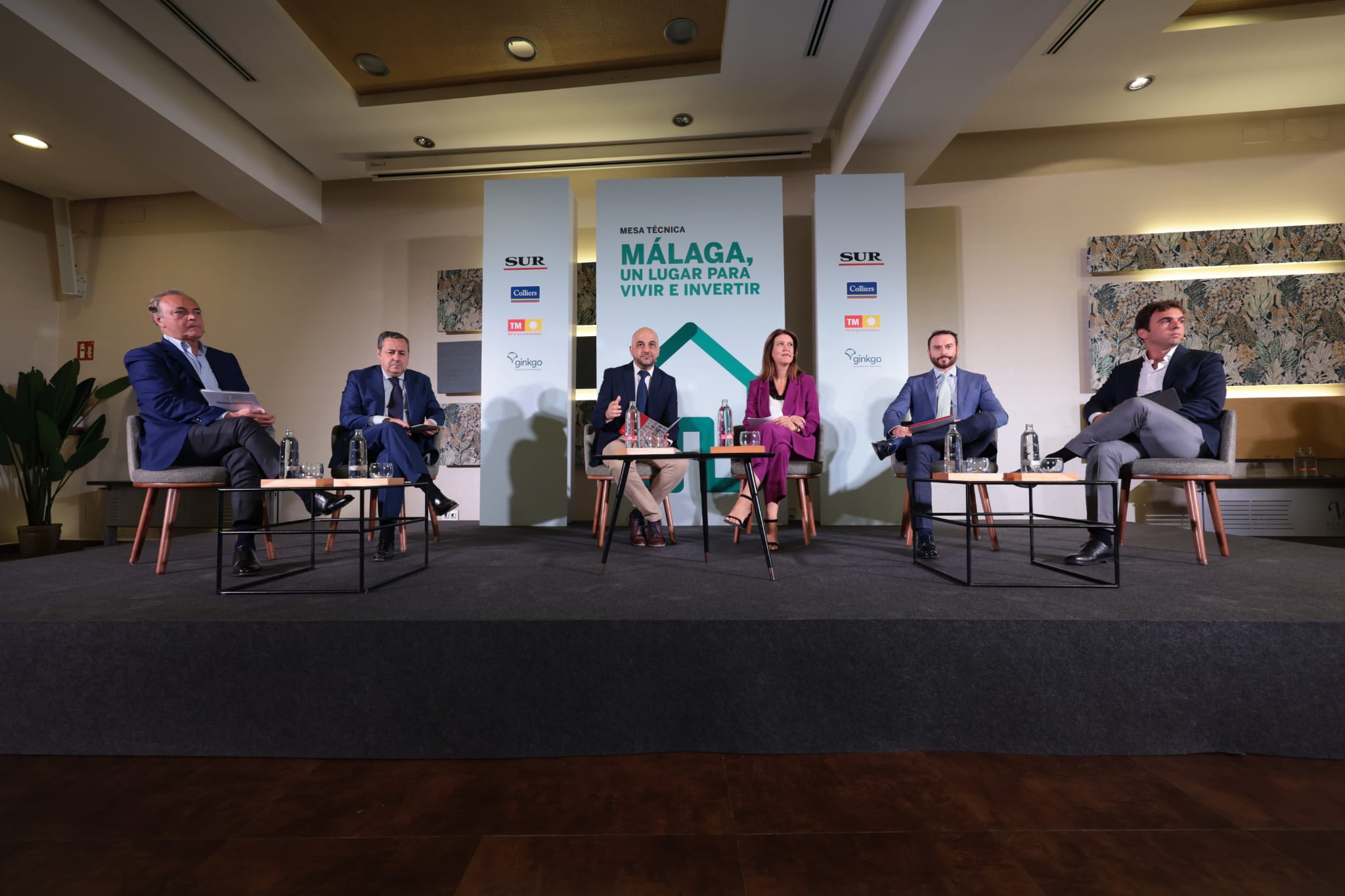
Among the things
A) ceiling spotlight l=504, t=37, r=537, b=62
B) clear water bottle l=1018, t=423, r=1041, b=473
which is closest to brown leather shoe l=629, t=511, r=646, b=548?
clear water bottle l=1018, t=423, r=1041, b=473

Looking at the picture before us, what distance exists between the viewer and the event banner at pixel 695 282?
15.9 feet

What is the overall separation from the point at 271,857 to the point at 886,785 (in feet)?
4.60

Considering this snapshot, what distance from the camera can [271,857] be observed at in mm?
1269

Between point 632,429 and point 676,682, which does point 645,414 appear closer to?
point 632,429

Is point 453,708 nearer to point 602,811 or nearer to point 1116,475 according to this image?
point 602,811

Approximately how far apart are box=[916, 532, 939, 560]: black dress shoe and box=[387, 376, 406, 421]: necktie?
3.08 metres

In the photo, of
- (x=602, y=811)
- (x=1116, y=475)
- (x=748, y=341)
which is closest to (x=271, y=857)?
(x=602, y=811)

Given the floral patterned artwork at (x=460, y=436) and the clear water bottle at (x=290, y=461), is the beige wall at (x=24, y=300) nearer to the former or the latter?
the floral patterned artwork at (x=460, y=436)

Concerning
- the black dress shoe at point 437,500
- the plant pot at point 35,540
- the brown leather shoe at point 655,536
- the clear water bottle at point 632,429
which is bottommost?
the plant pot at point 35,540

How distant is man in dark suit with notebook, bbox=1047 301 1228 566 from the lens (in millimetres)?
2963

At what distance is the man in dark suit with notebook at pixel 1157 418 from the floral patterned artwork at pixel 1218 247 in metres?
2.33

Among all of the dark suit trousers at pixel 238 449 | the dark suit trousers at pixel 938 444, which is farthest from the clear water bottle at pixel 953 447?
the dark suit trousers at pixel 238 449

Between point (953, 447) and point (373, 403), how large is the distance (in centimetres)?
337

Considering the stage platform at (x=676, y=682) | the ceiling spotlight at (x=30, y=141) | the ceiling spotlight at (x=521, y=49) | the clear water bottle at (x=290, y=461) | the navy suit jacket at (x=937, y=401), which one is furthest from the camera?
the ceiling spotlight at (x=30, y=141)
